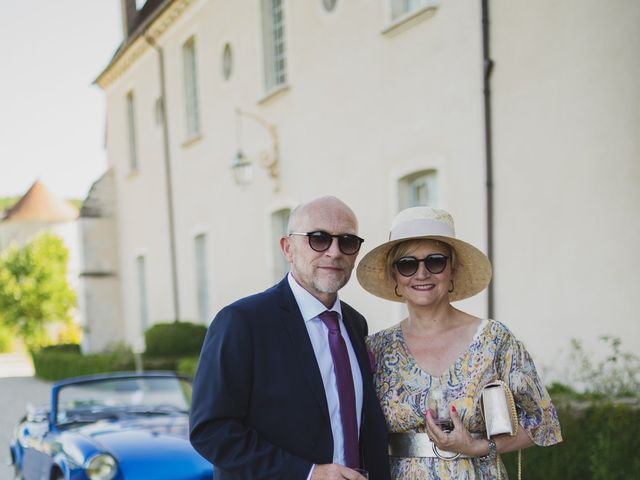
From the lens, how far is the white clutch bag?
93.5 inches

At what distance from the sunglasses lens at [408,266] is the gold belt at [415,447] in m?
0.62

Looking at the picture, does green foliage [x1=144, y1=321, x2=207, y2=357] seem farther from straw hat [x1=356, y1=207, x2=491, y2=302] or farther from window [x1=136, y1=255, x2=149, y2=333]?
straw hat [x1=356, y1=207, x2=491, y2=302]

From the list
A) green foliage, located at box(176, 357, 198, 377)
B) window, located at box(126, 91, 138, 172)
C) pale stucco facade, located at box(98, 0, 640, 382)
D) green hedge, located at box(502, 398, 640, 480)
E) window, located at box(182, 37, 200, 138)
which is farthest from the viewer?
window, located at box(126, 91, 138, 172)

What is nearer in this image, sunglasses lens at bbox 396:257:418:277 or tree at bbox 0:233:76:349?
sunglasses lens at bbox 396:257:418:277

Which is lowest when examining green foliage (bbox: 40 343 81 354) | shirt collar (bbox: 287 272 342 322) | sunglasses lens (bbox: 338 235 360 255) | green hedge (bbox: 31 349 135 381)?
green foliage (bbox: 40 343 81 354)

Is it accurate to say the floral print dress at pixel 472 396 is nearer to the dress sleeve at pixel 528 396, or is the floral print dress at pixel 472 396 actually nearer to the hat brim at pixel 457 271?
the dress sleeve at pixel 528 396

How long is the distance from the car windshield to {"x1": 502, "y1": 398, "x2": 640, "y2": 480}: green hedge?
9.05ft

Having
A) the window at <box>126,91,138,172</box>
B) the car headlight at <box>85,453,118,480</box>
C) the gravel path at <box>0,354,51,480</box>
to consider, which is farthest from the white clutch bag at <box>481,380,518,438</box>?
the window at <box>126,91,138,172</box>

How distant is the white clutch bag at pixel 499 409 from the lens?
238 centimetres

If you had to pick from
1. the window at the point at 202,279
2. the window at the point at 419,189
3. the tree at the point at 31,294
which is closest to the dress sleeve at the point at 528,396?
the window at the point at 419,189

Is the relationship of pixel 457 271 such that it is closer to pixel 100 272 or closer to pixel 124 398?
pixel 124 398

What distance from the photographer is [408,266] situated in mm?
2742

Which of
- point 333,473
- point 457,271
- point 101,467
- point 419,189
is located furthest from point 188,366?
point 333,473

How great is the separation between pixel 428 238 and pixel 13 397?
49.3 feet
